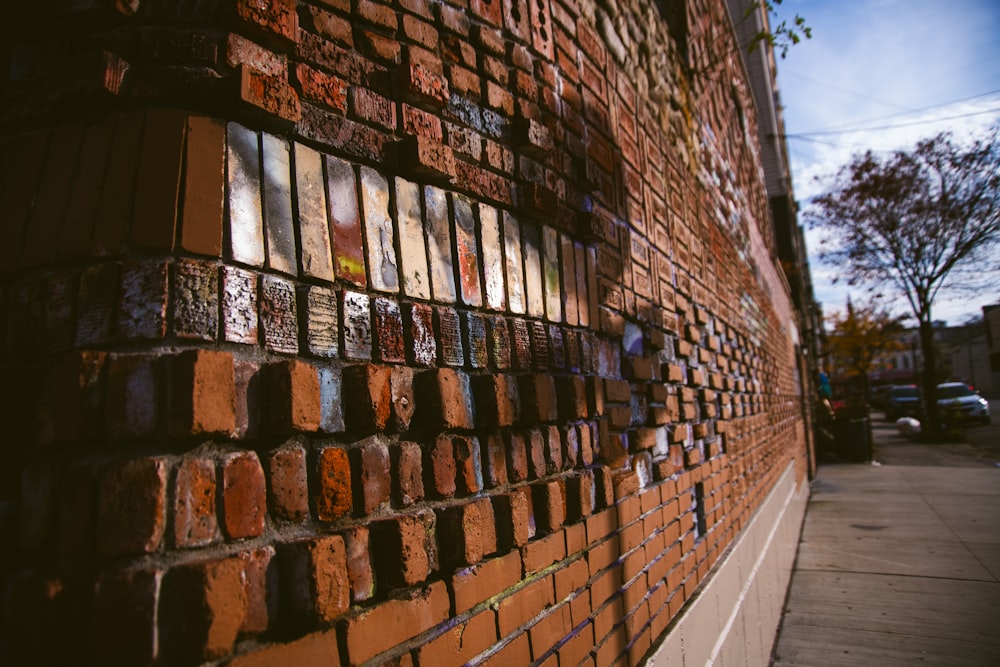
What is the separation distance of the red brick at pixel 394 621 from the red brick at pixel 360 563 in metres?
0.03

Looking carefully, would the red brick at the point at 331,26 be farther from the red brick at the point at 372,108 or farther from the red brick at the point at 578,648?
the red brick at the point at 578,648

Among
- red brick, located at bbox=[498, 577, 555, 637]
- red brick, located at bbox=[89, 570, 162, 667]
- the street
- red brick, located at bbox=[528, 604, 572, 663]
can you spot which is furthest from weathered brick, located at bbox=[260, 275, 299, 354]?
the street

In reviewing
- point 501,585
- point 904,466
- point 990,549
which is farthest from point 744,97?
point 904,466

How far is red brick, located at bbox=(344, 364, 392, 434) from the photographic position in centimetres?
96

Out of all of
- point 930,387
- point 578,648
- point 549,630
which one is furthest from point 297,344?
point 930,387

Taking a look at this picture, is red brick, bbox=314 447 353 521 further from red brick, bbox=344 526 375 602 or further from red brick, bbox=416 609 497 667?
red brick, bbox=416 609 497 667

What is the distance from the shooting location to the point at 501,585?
1219mm

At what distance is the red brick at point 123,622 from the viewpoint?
2.22 feet

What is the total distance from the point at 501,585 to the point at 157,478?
73cm

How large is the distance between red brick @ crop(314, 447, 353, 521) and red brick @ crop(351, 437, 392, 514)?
20 mm

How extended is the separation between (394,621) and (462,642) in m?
0.20

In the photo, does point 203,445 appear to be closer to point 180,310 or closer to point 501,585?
point 180,310

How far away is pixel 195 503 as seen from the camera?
750mm

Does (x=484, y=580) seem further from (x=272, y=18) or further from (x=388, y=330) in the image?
(x=272, y=18)
